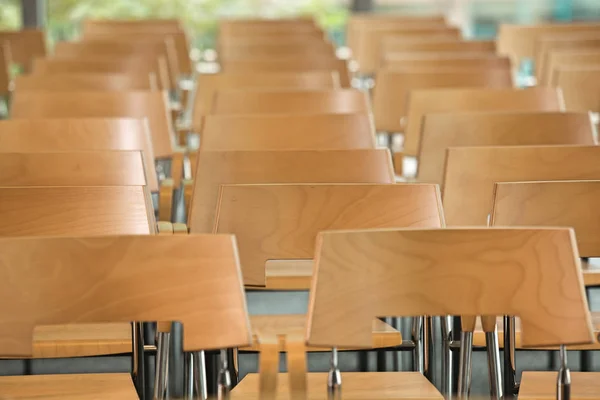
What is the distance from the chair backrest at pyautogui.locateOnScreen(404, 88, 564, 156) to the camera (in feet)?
16.0

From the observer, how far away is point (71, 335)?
2922mm

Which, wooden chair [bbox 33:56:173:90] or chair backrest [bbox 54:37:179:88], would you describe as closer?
wooden chair [bbox 33:56:173:90]

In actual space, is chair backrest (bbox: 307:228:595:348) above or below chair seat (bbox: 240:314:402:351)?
above

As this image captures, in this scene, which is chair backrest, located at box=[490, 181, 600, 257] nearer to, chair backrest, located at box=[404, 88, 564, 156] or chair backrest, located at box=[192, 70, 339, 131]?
chair backrest, located at box=[404, 88, 564, 156]

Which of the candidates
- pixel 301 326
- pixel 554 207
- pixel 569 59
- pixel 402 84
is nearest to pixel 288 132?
pixel 301 326

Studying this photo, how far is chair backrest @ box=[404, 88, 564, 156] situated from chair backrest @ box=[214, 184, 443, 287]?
2.15m

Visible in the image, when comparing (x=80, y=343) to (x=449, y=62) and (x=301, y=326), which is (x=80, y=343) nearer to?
(x=301, y=326)

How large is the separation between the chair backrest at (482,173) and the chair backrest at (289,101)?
1.52 metres

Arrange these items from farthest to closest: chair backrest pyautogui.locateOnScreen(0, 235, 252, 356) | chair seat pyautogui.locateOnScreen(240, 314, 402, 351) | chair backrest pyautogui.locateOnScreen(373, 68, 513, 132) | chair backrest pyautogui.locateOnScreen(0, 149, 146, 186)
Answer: chair backrest pyautogui.locateOnScreen(373, 68, 513, 132), chair backrest pyautogui.locateOnScreen(0, 149, 146, 186), chair seat pyautogui.locateOnScreen(240, 314, 402, 351), chair backrest pyautogui.locateOnScreen(0, 235, 252, 356)

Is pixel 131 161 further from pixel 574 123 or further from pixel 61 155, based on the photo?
pixel 574 123

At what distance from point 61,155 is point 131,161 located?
212 mm

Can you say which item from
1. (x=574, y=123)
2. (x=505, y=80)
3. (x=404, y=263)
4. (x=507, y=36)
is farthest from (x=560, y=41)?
(x=404, y=263)

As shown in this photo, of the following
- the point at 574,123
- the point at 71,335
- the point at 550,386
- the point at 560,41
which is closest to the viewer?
the point at 550,386

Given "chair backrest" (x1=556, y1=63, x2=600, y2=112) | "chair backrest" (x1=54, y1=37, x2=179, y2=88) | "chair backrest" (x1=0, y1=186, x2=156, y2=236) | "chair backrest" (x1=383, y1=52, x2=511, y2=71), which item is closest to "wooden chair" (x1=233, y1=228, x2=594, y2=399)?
"chair backrest" (x1=0, y1=186, x2=156, y2=236)
